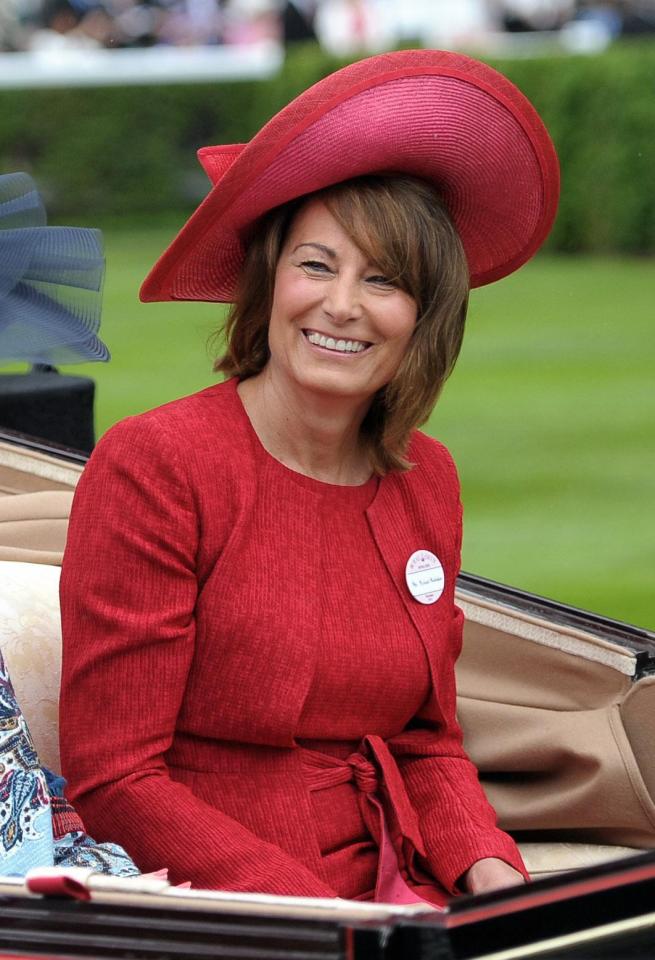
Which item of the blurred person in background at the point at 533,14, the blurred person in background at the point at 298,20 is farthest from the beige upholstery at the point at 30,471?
the blurred person in background at the point at 298,20

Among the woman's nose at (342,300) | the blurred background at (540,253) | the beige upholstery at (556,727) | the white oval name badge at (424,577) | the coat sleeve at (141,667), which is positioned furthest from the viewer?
the blurred background at (540,253)

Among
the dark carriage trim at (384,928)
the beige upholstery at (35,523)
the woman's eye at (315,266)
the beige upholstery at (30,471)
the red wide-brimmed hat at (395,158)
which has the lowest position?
the dark carriage trim at (384,928)

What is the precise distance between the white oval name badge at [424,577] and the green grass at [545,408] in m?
0.53

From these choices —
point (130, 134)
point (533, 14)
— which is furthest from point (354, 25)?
point (130, 134)

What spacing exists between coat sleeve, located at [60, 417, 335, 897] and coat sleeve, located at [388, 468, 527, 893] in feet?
0.92

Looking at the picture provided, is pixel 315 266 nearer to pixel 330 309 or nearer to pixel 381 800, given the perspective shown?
pixel 330 309

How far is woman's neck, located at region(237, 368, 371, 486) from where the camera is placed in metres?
2.25

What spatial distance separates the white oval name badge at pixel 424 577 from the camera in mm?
2291

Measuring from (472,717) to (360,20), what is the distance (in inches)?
698

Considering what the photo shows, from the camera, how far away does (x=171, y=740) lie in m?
2.11

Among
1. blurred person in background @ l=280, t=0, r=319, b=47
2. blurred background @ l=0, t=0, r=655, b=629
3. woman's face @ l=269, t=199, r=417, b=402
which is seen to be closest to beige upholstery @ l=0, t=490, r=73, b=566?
woman's face @ l=269, t=199, r=417, b=402

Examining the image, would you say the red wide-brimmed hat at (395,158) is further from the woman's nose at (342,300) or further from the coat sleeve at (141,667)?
the coat sleeve at (141,667)

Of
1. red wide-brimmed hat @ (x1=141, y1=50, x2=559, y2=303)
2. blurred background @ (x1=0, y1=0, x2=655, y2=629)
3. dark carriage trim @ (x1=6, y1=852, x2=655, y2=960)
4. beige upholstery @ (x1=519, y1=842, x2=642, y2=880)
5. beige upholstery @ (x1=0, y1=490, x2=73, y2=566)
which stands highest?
blurred background @ (x1=0, y1=0, x2=655, y2=629)

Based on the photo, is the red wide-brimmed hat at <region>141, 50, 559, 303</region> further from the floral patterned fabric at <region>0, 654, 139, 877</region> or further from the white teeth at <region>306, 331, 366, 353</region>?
the floral patterned fabric at <region>0, 654, 139, 877</region>
